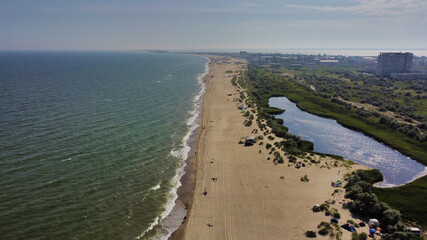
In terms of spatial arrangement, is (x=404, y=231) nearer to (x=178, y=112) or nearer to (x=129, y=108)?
(x=178, y=112)

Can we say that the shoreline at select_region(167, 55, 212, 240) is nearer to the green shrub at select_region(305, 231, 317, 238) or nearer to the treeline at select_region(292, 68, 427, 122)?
the green shrub at select_region(305, 231, 317, 238)

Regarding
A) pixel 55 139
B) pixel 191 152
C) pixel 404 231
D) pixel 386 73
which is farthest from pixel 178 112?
pixel 386 73

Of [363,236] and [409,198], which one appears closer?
[363,236]

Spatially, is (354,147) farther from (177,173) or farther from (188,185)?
(177,173)

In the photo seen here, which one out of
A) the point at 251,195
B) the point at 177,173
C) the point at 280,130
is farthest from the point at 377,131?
the point at 177,173

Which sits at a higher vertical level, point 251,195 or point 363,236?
point 363,236

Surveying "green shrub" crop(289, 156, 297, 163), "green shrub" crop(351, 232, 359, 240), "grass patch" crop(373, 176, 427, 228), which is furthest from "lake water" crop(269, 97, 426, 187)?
"green shrub" crop(351, 232, 359, 240)

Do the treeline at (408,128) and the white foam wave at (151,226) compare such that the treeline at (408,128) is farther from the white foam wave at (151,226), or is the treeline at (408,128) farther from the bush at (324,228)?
the white foam wave at (151,226)

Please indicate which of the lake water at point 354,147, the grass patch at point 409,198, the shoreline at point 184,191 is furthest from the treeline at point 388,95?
the shoreline at point 184,191
